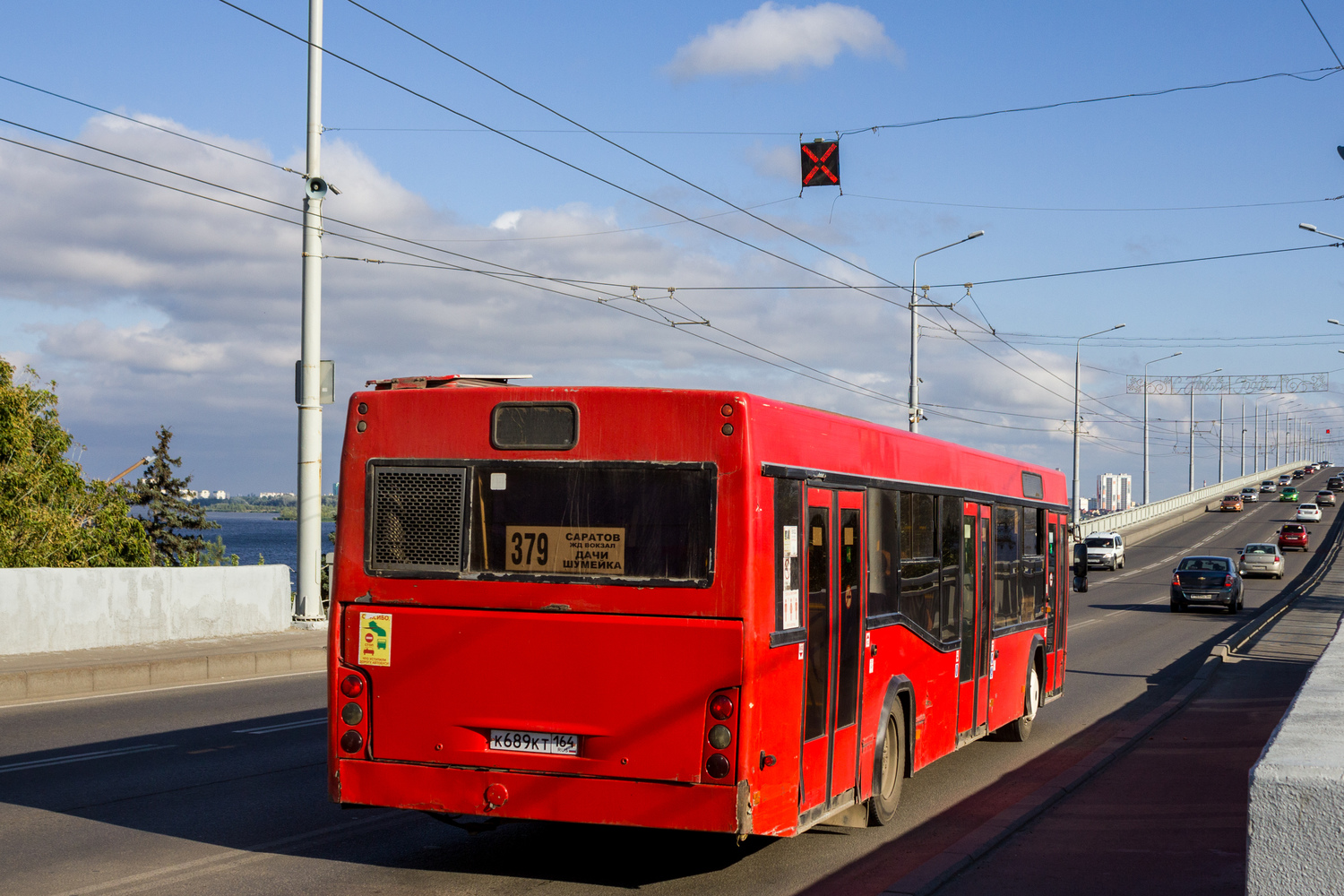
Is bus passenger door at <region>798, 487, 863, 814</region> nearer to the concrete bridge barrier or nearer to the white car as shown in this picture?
the concrete bridge barrier

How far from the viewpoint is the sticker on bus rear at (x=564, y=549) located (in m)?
6.71

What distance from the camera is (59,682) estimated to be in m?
14.8

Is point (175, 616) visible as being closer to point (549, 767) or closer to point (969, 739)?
point (969, 739)

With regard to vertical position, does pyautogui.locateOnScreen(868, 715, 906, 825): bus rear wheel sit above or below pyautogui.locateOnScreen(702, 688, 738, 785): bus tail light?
below

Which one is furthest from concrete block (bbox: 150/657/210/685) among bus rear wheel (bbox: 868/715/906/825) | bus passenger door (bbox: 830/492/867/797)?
bus passenger door (bbox: 830/492/867/797)

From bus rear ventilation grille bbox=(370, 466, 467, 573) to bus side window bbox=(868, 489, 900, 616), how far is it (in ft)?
8.48

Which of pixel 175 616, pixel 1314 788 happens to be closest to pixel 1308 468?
pixel 175 616

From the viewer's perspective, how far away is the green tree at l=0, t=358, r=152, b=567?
84.3 feet

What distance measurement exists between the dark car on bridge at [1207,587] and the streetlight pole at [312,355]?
2388 centimetres

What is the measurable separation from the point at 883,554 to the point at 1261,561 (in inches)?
1841

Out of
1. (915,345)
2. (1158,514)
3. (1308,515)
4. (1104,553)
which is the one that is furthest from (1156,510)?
(915,345)

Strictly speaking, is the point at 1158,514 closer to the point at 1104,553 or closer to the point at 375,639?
the point at 1104,553

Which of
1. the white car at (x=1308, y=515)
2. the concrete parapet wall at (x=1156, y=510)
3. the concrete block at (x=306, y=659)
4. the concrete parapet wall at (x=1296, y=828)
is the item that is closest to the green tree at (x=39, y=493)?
the concrete block at (x=306, y=659)

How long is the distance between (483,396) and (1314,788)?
4.78 meters
